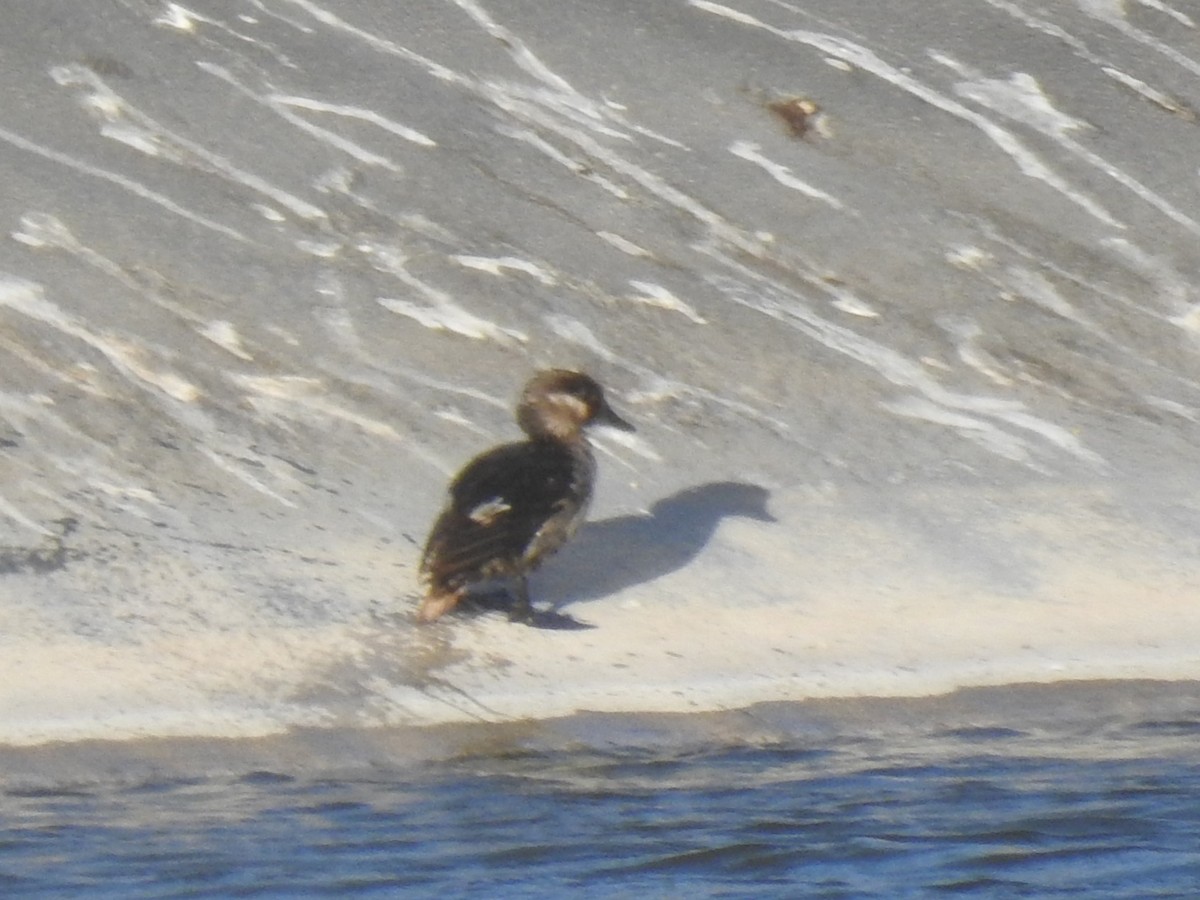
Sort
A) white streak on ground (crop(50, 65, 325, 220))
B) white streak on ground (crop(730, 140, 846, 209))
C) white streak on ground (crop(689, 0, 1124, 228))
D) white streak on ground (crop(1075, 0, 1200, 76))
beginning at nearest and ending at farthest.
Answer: white streak on ground (crop(50, 65, 325, 220))
white streak on ground (crop(730, 140, 846, 209))
white streak on ground (crop(689, 0, 1124, 228))
white streak on ground (crop(1075, 0, 1200, 76))

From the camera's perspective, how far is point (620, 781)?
21.3 feet

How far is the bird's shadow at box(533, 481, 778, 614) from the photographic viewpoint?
8148 millimetres

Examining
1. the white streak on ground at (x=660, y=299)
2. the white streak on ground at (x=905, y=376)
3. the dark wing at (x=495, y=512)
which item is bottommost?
the dark wing at (x=495, y=512)

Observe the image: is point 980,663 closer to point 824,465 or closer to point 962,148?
point 824,465

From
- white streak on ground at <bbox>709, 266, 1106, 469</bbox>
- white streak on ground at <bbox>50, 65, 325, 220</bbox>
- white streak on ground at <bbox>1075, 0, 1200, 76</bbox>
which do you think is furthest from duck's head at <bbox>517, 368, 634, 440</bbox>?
white streak on ground at <bbox>1075, 0, 1200, 76</bbox>

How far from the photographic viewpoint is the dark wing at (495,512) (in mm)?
7517

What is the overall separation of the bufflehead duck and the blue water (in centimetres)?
96

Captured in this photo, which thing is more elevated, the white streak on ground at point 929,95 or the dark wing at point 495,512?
the white streak on ground at point 929,95

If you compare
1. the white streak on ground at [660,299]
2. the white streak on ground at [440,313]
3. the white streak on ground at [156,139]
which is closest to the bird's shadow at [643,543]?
the white streak on ground at [660,299]

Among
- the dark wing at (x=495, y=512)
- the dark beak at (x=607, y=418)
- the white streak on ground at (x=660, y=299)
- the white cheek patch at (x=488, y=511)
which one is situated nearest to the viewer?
the dark wing at (x=495, y=512)

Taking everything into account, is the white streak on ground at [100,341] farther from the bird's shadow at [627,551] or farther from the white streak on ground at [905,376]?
the white streak on ground at [905,376]

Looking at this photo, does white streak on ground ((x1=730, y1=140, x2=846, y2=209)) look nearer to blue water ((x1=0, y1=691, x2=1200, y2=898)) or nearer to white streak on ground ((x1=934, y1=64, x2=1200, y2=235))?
white streak on ground ((x1=934, y1=64, x2=1200, y2=235))

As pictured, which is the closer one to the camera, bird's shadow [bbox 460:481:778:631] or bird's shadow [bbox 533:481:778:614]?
bird's shadow [bbox 460:481:778:631]

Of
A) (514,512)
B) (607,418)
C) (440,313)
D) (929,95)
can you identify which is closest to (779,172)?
(929,95)
